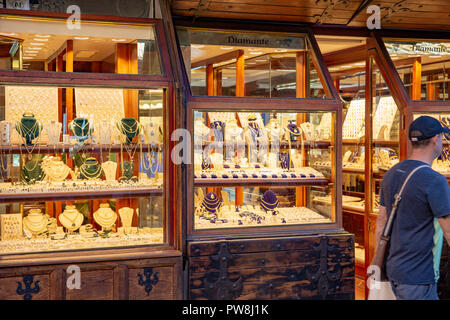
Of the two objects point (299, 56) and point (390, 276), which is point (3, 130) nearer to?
point (299, 56)

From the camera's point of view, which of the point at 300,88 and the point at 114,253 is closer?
the point at 114,253

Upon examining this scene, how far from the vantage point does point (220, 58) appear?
4.42 m

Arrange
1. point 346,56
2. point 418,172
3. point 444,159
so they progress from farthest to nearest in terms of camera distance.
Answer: point 346,56
point 444,159
point 418,172

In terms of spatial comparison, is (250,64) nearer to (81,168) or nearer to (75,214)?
(81,168)

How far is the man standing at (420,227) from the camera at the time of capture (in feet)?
8.54

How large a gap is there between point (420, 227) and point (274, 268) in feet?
5.23

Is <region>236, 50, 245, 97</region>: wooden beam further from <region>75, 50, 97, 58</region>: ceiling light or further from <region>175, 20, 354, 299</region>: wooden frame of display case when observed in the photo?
<region>75, 50, 97, 58</region>: ceiling light

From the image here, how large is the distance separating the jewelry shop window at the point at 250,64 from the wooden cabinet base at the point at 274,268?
1185 millimetres

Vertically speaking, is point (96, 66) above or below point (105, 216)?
above

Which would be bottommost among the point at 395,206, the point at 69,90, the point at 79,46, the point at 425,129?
the point at 395,206

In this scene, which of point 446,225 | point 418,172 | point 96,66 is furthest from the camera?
point 96,66

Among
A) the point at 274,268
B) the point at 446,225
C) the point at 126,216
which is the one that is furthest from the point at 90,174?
the point at 446,225

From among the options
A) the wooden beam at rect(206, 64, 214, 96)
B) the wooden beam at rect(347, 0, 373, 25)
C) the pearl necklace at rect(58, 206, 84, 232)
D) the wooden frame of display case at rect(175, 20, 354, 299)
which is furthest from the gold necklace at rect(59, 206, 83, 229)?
the wooden beam at rect(347, 0, 373, 25)
